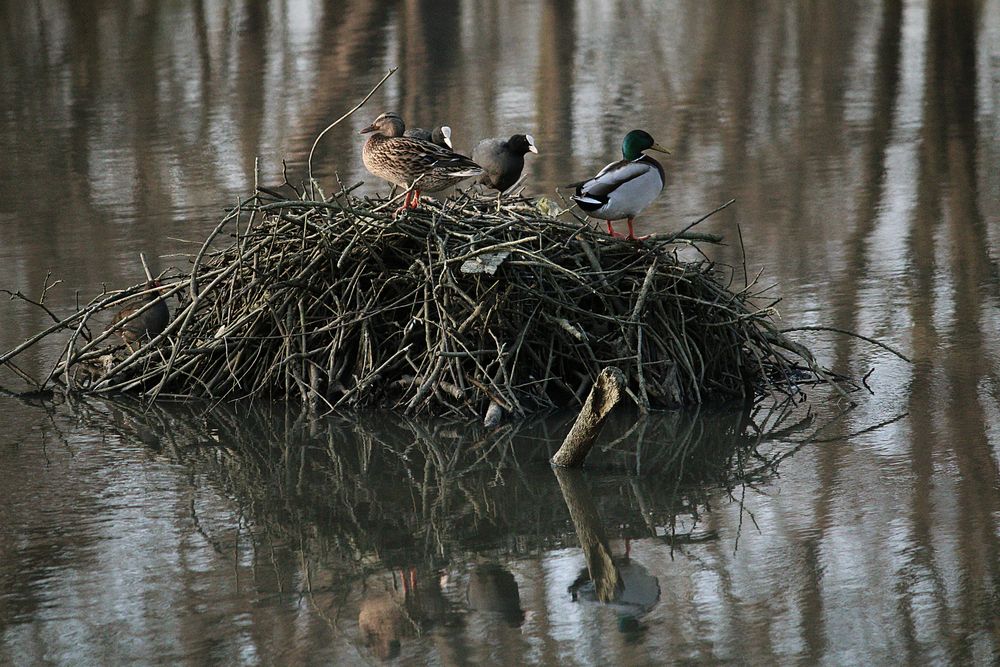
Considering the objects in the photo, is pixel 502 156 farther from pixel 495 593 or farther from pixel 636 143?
pixel 495 593

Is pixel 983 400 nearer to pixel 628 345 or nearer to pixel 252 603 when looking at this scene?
pixel 628 345

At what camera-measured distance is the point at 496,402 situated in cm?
730

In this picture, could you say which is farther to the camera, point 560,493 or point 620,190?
point 620,190

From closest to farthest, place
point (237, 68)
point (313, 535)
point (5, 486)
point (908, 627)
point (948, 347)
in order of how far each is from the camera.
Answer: point (908, 627) → point (313, 535) → point (5, 486) → point (948, 347) → point (237, 68)

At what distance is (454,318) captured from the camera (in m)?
7.45

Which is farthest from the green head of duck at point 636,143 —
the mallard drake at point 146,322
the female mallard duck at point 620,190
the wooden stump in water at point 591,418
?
the mallard drake at point 146,322

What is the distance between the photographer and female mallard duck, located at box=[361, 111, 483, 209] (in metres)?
7.67

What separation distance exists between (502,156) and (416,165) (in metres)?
0.54

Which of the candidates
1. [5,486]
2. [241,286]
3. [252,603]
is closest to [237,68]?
[241,286]

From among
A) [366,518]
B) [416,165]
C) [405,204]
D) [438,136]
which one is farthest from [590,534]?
[438,136]

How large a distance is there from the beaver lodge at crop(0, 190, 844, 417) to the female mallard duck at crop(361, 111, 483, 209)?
13 centimetres

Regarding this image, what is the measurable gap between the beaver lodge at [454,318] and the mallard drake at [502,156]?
0.23 metres

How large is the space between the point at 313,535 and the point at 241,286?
2382 mm

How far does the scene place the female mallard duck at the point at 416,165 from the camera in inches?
302
